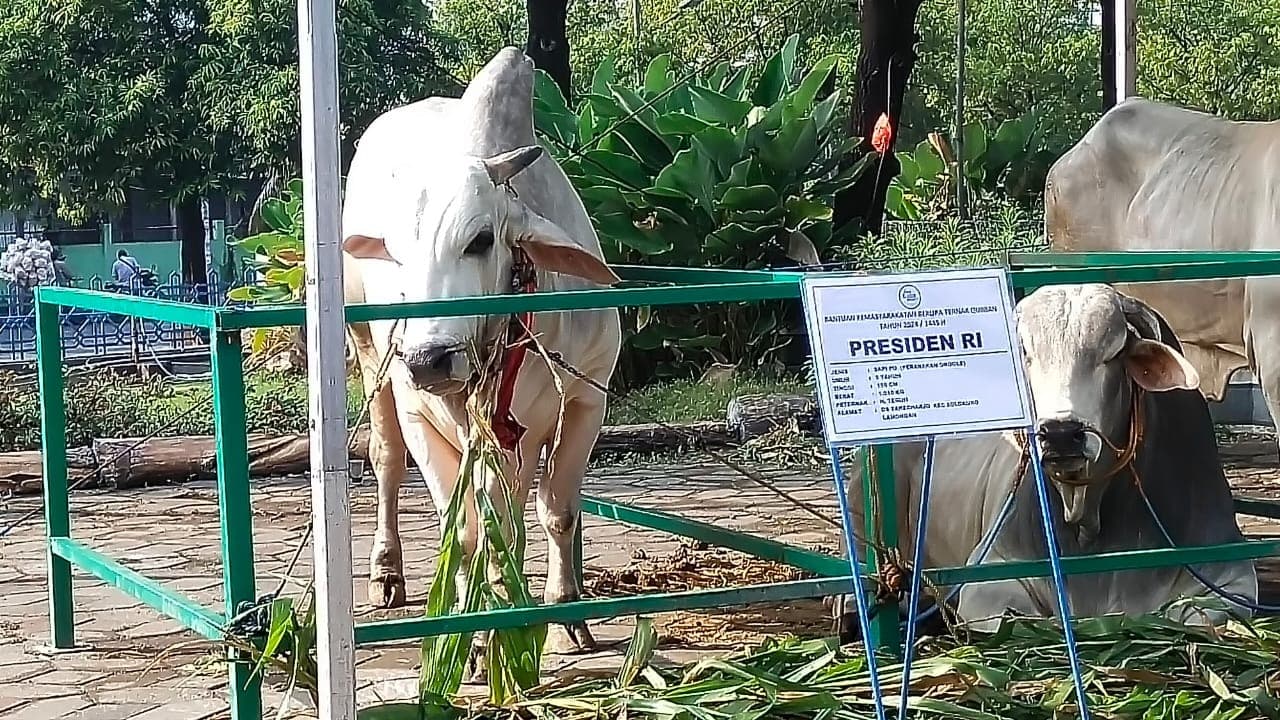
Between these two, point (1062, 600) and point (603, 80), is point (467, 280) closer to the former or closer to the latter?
point (1062, 600)

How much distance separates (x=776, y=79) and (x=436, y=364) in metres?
8.21

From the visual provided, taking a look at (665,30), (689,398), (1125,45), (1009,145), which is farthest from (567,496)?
(665,30)

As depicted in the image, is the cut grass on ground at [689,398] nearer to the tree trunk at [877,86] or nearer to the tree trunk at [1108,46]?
the tree trunk at [877,86]

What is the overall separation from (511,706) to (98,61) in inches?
641

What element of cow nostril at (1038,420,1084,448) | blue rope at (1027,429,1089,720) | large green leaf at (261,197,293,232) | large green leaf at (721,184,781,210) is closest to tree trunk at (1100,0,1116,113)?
large green leaf at (721,184,781,210)

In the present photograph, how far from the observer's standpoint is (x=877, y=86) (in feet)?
39.9

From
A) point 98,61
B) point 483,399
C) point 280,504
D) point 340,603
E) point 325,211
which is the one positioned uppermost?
point 98,61

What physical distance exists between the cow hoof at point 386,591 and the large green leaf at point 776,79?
655 centimetres

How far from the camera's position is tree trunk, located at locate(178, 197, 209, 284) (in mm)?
19516

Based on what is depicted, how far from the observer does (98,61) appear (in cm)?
1853

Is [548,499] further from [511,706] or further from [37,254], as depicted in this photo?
[37,254]

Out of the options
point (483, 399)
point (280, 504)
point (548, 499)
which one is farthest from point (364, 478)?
point (483, 399)

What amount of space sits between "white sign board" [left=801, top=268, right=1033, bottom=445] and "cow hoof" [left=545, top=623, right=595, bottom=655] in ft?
6.82

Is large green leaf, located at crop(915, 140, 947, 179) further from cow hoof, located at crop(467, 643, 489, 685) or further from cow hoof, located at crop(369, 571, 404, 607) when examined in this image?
cow hoof, located at crop(467, 643, 489, 685)
